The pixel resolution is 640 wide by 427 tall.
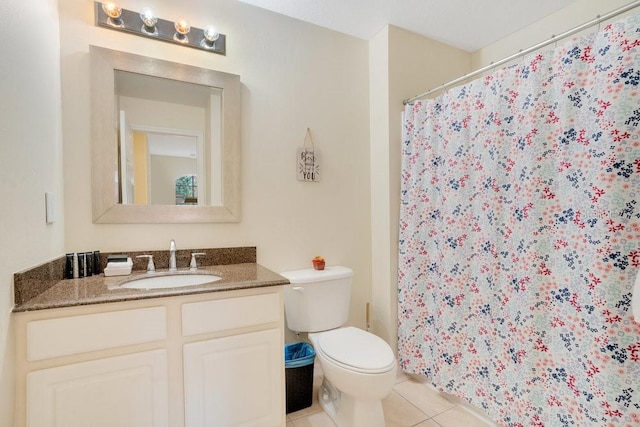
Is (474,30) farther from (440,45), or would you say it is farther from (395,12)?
(395,12)

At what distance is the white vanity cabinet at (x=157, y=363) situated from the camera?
100 centimetres

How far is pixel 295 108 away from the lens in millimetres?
1987

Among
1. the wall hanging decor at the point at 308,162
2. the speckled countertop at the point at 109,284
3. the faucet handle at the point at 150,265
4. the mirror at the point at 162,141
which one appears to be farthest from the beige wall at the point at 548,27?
the faucet handle at the point at 150,265

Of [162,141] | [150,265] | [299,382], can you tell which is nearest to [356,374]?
[299,382]

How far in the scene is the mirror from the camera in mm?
1512

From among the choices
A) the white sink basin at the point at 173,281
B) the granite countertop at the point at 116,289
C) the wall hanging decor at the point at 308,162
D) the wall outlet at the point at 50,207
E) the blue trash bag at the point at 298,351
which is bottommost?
the blue trash bag at the point at 298,351

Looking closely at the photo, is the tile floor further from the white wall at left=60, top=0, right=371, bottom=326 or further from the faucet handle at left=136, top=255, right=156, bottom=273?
the faucet handle at left=136, top=255, right=156, bottom=273

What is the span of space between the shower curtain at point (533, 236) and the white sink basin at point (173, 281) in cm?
125

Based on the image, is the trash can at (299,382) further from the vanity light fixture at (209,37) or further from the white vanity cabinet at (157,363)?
the vanity light fixture at (209,37)

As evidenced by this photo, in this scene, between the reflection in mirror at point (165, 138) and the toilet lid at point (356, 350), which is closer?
the toilet lid at point (356, 350)

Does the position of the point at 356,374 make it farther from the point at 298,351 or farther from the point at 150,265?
the point at 150,265

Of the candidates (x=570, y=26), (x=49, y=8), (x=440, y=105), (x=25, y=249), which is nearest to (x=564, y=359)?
(x=440, y=105)

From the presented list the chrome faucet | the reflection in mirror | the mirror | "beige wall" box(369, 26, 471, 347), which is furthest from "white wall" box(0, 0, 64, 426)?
"beige wall" box(369, 26, 471, 347)

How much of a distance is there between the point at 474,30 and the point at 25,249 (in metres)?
2.74
